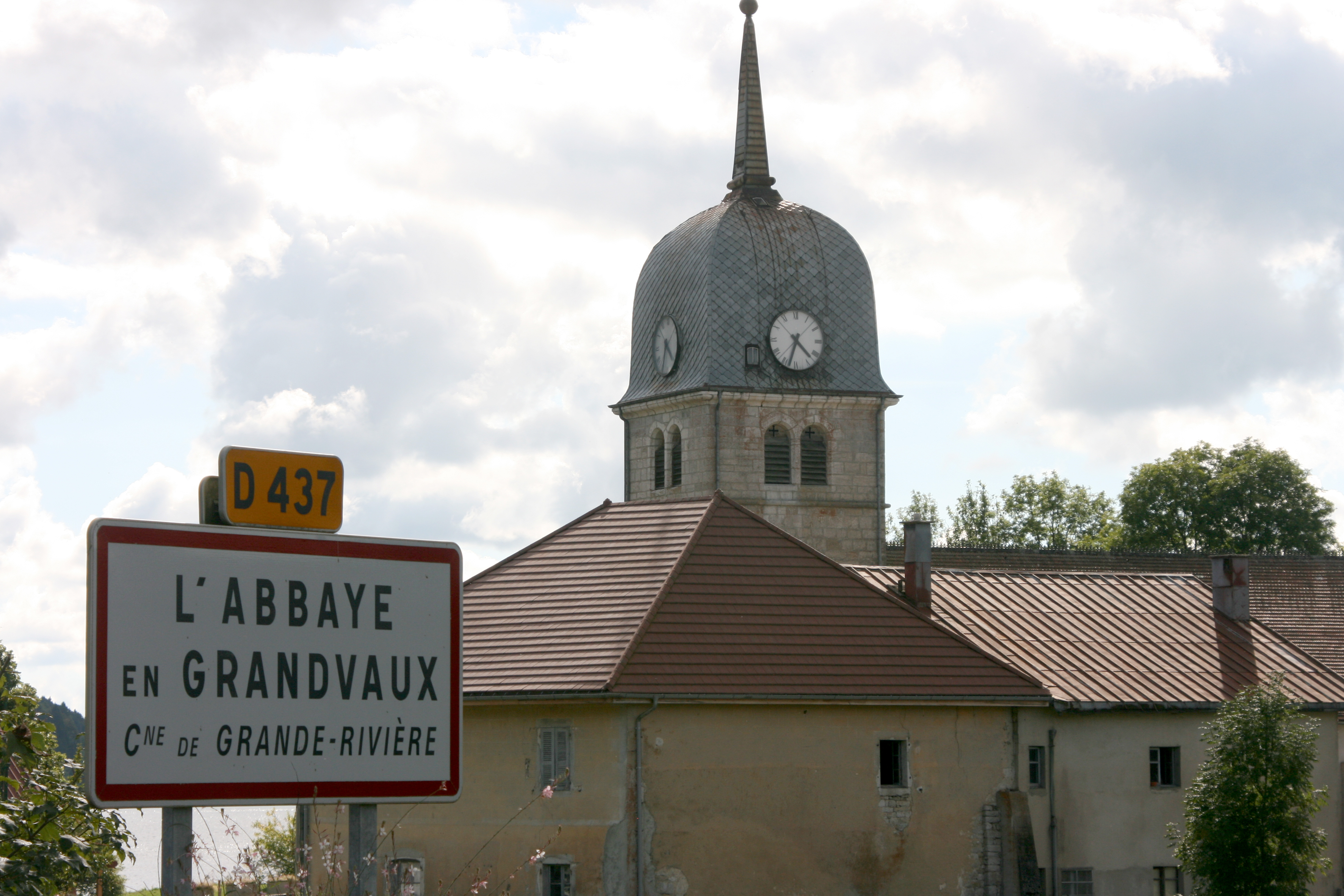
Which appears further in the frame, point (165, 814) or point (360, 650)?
point (360, 650)

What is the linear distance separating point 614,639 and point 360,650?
19.8 metres

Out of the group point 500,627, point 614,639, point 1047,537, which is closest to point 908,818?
point 614,639

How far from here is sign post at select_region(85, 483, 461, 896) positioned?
546cm

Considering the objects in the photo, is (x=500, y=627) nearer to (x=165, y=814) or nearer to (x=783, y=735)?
(x=783, y=735)

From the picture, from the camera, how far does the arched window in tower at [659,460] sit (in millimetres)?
54031

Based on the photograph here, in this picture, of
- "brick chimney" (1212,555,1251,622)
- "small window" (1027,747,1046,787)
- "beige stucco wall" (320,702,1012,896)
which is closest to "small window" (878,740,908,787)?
"beige stucco wall" (320,702,1012,896)

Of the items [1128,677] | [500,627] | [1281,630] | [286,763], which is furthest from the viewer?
[1281,630]

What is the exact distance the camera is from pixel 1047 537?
276ft

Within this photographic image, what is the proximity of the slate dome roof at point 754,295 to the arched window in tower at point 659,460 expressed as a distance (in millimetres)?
1348

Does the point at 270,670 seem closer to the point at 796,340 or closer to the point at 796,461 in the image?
the point at 796,340

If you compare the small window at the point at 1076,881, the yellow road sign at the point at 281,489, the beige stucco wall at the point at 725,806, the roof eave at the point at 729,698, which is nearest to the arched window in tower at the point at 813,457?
the small window at the point at 1076,881

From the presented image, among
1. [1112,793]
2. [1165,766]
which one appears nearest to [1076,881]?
[1112,793]

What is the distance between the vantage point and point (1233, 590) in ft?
110

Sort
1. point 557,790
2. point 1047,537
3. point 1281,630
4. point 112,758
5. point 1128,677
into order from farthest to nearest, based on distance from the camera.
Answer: point 1047,537, point 1281,630, point 1128,677, point 557,790, point 112,758
